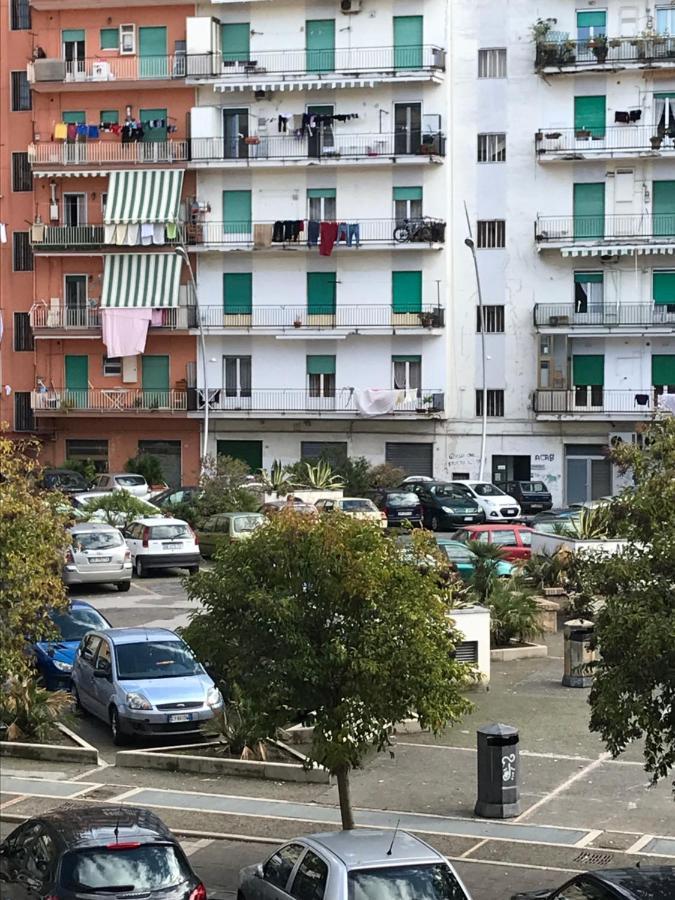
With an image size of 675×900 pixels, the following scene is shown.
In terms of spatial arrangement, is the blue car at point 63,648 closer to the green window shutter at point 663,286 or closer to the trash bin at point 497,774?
→ the trash bin at point 497,774

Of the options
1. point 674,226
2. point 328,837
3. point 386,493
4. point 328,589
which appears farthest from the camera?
point 674,226

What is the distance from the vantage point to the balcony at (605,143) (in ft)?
181

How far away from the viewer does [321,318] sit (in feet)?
190

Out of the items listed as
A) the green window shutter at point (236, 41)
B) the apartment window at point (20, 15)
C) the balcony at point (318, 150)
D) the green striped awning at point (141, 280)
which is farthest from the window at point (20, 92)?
the green window shutter at point (236, 41)

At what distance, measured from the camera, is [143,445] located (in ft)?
198

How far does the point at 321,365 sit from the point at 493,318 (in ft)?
22.4

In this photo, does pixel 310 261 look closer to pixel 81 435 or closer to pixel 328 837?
pixel 81 435

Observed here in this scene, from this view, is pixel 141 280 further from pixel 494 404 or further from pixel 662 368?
pixel 662 368

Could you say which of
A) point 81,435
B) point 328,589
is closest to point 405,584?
point 328,589

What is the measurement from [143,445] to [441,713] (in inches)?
1843

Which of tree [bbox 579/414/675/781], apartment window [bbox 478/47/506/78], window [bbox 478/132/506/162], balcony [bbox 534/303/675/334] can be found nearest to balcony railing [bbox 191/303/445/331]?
balcony [bbox 534/303/675/334]

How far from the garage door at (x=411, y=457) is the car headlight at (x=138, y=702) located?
3790 cm

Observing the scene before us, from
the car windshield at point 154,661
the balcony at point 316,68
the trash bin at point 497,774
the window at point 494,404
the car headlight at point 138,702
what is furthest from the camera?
the window at point 494,404

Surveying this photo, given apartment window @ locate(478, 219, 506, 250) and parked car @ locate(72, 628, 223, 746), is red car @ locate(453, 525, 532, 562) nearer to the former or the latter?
parked car @ locate(72, 628, 223, 746)
